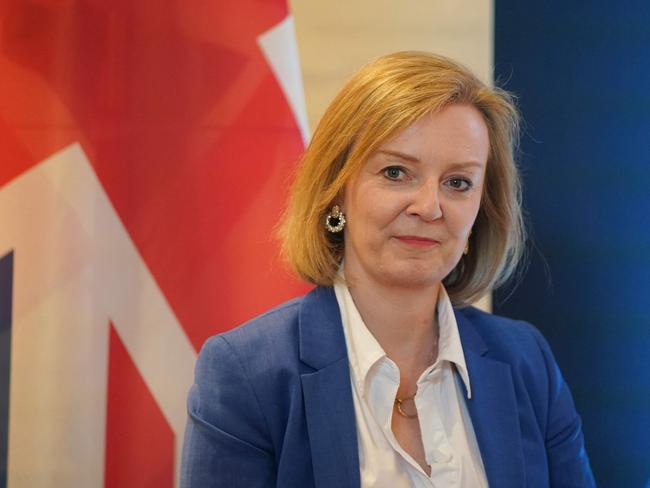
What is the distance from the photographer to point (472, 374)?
5.74ft

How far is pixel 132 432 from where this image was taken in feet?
6.33

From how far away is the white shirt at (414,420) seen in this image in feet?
5.27

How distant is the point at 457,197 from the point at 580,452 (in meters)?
0.65

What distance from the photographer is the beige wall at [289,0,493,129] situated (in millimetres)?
2271

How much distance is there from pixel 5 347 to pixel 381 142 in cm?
93

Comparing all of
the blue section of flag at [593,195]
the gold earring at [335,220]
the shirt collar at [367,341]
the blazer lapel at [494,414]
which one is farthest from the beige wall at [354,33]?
the blazer lapel at [494,414]

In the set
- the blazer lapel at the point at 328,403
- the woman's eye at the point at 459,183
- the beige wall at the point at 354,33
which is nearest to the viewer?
the blazer lapel at the point at 328,403

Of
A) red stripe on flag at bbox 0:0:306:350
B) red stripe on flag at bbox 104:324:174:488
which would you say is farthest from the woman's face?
red stripe on flag at bbox 104:324:174:488

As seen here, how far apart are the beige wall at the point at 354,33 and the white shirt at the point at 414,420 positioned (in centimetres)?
75

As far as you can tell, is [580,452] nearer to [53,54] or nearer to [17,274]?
[17,274]

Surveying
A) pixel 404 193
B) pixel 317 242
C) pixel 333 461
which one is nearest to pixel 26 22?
pixel 317 242

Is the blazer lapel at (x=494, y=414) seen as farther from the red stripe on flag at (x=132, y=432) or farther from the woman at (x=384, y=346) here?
the red stripe on flag at (x=132, y=432)

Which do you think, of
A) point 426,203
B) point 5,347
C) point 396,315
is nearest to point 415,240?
point 426,203

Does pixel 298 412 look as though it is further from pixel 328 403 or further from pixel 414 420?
pixel 414 420
